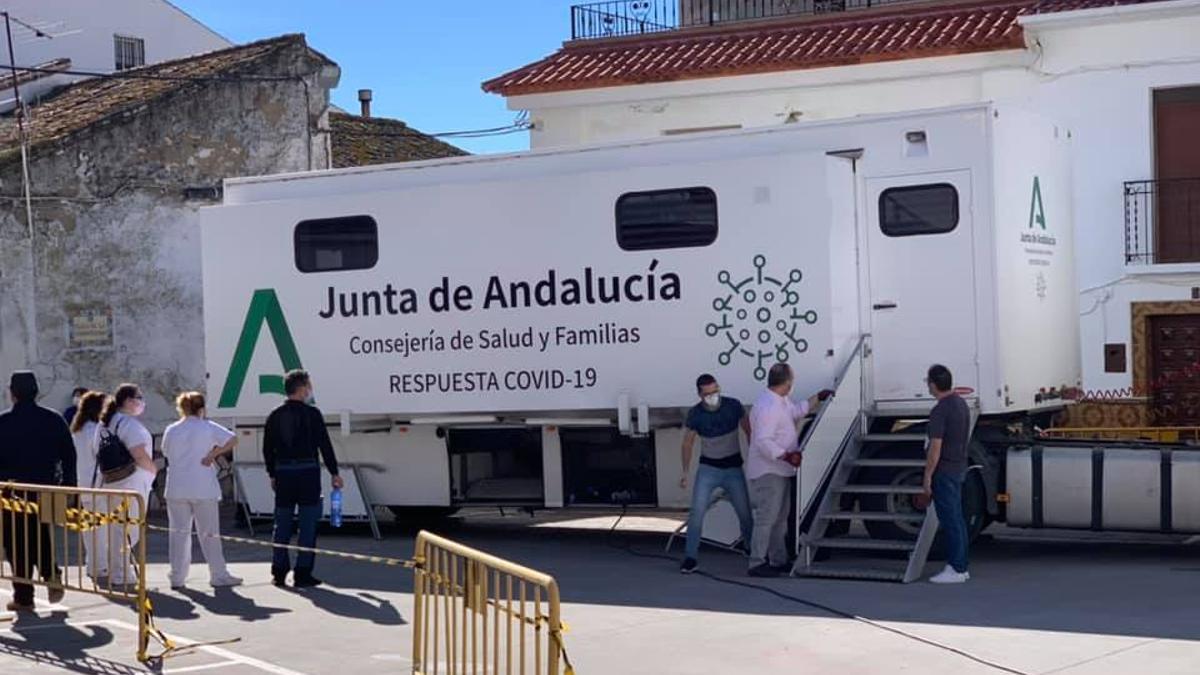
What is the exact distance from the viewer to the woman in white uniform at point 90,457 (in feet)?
42.4

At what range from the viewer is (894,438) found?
14234 millimetres

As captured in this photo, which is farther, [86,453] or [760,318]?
[760,318]

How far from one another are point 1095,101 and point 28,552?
14.8 meters

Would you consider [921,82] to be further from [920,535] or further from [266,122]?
[920,535]

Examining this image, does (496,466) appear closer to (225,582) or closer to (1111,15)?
(225,582)

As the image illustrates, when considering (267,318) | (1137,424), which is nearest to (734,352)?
(267,318)

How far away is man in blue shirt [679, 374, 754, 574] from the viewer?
1410 cm

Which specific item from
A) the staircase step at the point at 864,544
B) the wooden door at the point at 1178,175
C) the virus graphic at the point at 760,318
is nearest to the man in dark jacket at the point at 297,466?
the virus graphic at the point at 760,318

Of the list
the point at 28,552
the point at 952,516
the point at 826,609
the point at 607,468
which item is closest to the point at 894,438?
the point at 952,516

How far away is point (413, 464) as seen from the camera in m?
17.2

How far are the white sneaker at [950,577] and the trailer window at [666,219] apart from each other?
3.64 metres

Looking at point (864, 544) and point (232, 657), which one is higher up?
point (864, 544)

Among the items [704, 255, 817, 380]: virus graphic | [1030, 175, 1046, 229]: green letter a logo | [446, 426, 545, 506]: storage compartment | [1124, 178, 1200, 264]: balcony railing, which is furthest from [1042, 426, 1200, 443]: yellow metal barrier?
[446, 426, 545, 506]: storage compartment

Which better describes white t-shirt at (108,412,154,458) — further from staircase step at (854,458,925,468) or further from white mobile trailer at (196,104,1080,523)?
staircase step at (854,458,925,468)
